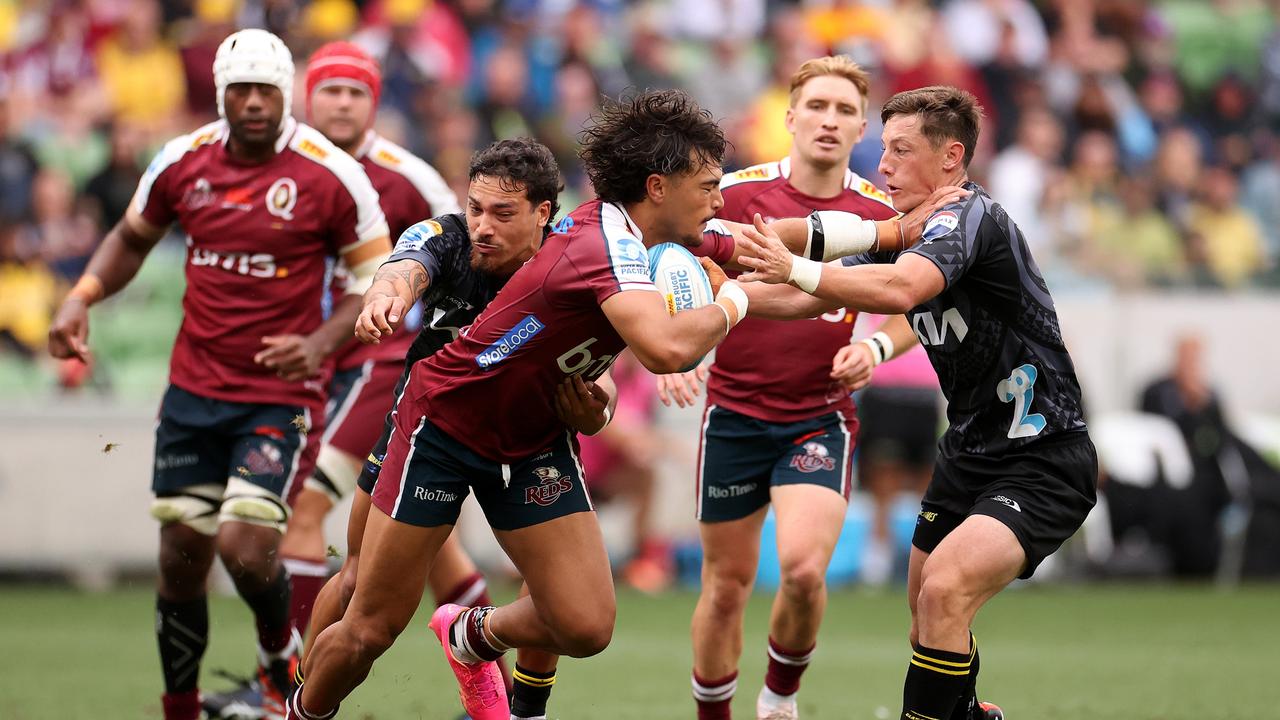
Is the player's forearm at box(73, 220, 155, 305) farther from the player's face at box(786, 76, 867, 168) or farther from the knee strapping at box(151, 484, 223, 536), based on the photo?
the player's face at box(786, 76, 867, 168)

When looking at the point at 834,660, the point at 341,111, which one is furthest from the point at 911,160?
the point at 834,660

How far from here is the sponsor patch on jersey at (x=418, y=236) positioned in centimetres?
609

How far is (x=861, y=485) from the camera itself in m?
14.5

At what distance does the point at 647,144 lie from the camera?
19.0 ft

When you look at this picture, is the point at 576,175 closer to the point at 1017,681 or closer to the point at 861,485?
the point at 861,485

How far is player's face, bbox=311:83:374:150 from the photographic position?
27.5 ft

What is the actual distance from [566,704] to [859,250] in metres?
3.35

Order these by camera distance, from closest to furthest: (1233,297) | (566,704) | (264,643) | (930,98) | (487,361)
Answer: (487,361) → (930,98) → (264,643) → (566,704) → (1233,297)

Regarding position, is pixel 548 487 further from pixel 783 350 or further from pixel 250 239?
pixel 250 239

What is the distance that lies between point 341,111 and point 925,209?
3.41m

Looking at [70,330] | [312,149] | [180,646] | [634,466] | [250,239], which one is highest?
[312,149]

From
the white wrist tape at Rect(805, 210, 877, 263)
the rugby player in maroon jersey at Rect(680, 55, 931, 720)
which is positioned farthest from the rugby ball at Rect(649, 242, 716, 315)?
the rugby player in maroon jersey at Rect(680, 55, 931, 720)

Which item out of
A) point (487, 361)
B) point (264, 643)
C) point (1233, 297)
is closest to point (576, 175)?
point (1233, 297)

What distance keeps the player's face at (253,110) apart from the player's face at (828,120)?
241 cm
